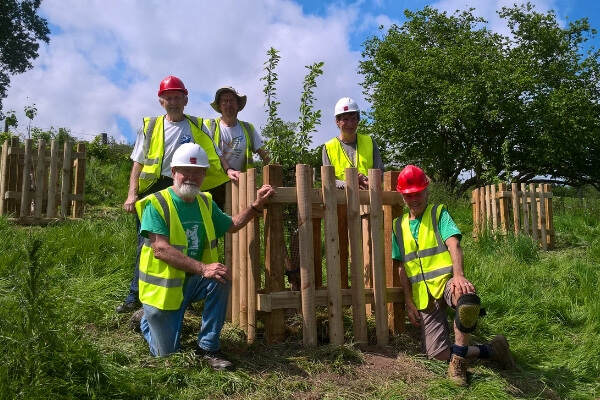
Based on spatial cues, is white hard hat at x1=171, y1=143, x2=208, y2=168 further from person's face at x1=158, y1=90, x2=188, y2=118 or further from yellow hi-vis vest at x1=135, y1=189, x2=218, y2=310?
person's face at x1=158, y1=90, x2=188, y2=118

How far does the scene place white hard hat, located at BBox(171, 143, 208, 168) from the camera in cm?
415

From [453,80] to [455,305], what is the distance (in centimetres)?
2351

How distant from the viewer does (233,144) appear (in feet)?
18.7

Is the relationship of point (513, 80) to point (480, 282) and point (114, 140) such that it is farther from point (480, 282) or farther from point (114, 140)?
point (480, 282)

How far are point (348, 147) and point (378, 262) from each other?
1281 millimetres

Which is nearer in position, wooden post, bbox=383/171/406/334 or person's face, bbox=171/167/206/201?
person's face, bbox=171/167/206/201

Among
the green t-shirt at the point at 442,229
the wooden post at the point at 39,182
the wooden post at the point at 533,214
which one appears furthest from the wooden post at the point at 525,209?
the wooden post at the point at 39,182

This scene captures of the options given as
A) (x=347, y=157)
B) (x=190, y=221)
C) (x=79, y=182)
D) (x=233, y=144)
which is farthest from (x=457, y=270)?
(x=79, y=182)

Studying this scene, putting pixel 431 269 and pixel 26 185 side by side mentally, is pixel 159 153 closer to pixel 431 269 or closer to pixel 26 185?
pixel 431 269

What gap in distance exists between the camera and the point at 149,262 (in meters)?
4.02

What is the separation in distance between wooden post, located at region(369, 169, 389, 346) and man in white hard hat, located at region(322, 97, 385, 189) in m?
0.44

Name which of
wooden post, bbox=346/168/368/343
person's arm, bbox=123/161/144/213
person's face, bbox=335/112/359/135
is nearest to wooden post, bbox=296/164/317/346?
wooden post, bbox=346/168/368/343

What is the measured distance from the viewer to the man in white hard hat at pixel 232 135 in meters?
5.65

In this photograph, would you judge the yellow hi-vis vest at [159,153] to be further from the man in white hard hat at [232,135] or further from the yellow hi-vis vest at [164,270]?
the yellow hi-vis vest at [164,270]
